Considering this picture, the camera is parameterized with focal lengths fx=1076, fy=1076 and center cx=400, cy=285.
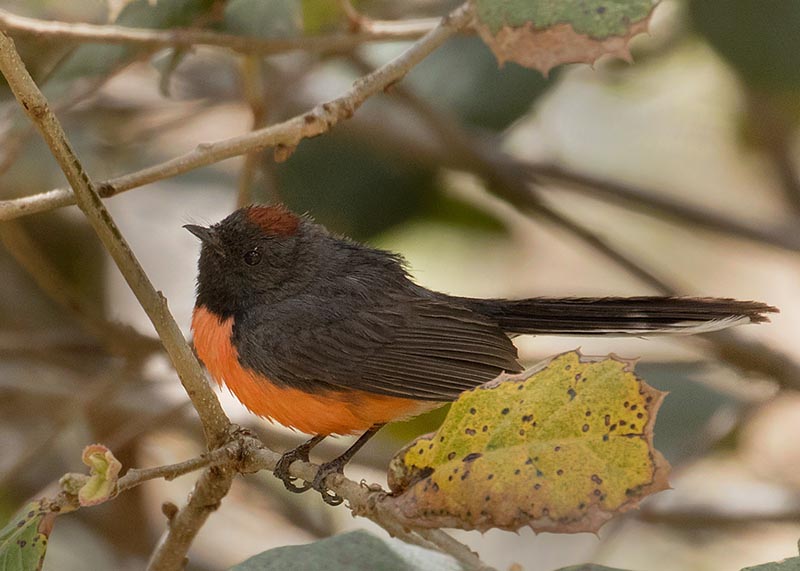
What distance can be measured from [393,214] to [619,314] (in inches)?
72.5

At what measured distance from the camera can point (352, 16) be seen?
352cm

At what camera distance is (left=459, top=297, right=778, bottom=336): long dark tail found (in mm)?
2861

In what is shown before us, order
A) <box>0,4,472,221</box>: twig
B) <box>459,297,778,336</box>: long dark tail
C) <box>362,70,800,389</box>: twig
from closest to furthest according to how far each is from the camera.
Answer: <box>0,4,472,221</box>: twig < <box>459,297,778,336</box>: long dark tail < <box>362,70,800,389</box>: twig

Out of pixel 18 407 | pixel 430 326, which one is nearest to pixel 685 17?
pixel 430 326

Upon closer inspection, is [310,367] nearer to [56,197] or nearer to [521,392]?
[56,197]

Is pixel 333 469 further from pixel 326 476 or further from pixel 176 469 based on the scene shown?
pixel 176 469

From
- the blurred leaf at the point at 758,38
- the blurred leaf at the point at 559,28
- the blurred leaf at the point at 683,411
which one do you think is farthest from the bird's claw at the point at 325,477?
the blurred leaf at the point at 758,38

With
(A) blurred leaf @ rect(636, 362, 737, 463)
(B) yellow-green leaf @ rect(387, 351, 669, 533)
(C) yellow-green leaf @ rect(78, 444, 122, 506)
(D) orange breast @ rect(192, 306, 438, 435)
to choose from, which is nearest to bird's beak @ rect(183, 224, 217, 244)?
(D) orange breast @ rect(192, 306, 438, 435)

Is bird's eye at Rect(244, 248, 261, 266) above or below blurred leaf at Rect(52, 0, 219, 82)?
below

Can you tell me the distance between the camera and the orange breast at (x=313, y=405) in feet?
10.1

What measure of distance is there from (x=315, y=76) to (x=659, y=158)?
206cm

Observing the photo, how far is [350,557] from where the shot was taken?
2020mm

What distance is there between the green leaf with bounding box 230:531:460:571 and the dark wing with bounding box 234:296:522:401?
91cm

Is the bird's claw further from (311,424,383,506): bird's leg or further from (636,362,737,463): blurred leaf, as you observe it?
(636,362,737,463): blurred leaf
